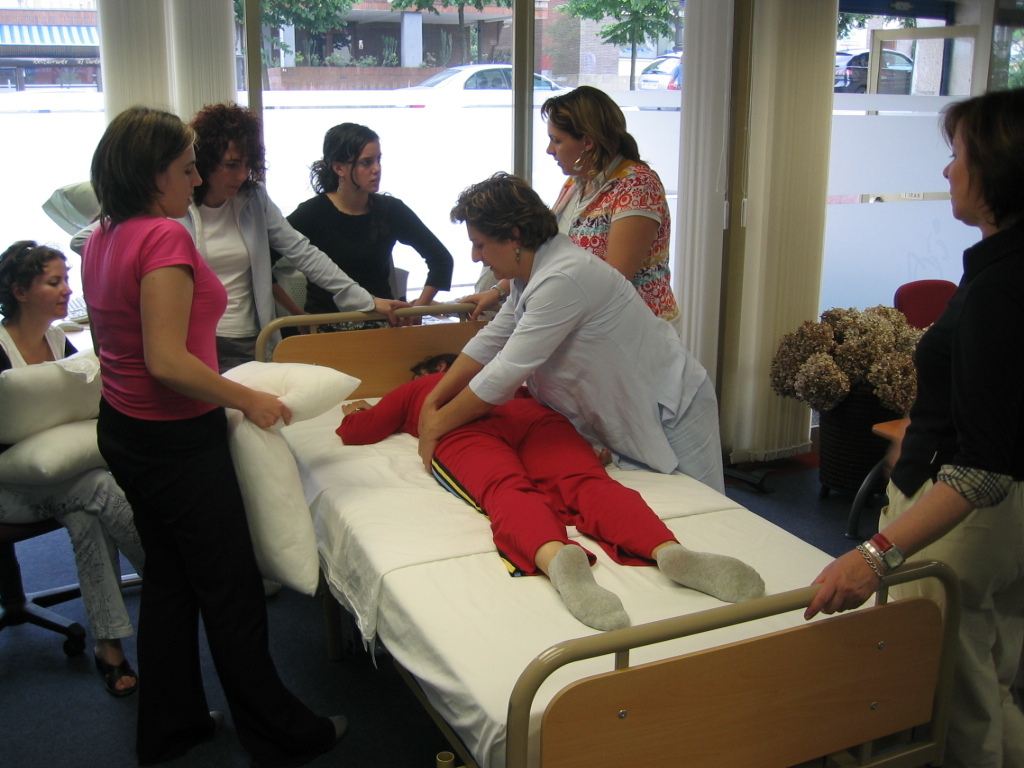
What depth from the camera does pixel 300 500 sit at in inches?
82.2

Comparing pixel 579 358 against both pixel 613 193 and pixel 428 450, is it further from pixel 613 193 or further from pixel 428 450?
pixel 613 193

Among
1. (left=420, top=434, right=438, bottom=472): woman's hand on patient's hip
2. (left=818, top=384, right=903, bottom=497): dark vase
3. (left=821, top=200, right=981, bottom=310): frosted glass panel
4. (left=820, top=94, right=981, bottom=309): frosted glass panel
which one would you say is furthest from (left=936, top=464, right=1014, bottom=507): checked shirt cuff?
(left=821, top=200, right=981, bottom=310): frosted glass panel

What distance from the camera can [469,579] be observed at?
1846mm

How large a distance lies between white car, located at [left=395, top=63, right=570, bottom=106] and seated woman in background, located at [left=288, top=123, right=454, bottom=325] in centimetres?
77

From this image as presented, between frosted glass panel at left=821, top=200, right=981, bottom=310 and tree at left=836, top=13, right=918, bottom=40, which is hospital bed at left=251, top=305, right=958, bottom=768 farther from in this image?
tree at left=836, top=13, right=918, bottom=40

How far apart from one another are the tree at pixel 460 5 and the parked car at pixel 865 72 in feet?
5.83

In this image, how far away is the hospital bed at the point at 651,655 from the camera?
1.33m

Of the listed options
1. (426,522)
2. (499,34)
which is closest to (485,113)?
(499,34)

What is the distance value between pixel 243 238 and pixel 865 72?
3.35 meters

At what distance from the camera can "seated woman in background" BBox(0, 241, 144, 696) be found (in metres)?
2.48

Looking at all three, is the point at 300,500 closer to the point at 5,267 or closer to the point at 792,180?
the point at 5,267

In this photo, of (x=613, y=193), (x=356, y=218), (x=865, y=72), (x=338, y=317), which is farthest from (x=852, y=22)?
(x=338, y=317)

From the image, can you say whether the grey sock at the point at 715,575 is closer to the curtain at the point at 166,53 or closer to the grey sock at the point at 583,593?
the grey sock at the point at 583,593

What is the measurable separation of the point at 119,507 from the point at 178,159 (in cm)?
119
